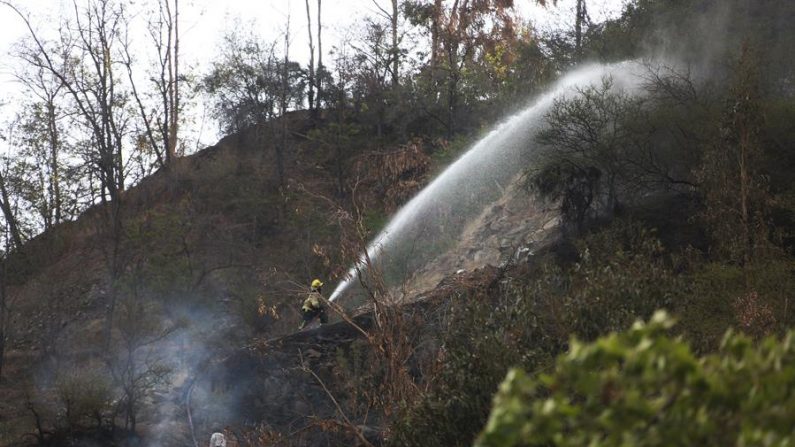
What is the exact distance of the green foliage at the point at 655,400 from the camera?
2857 mm

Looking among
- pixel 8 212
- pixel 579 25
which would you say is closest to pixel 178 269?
pixel 8 212

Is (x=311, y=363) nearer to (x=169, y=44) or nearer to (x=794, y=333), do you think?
(x=794, y=333)

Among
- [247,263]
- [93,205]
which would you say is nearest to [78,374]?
[247,263]

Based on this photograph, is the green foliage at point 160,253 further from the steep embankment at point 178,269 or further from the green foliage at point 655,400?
the green foliage at point 655,400

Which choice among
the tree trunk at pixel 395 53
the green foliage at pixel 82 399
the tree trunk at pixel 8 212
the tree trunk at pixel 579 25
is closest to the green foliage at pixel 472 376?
the green foliage at pixel 82 399

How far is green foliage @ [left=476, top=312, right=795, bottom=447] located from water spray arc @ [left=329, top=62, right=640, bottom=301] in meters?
19.7

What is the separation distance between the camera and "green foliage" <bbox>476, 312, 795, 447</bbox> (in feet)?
9.37

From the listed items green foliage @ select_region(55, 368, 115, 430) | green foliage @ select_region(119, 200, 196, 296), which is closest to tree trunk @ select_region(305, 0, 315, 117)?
green foliage @ select_region(119, 200, 196, 296)

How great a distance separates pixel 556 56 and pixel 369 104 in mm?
7776

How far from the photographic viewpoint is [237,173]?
3238cm

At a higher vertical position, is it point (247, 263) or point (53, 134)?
point (53, 134)

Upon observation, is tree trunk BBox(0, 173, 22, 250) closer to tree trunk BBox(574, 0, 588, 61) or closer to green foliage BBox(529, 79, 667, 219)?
green foliage BBox(529, 79, 667, 219)

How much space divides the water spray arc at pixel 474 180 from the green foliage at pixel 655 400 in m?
19.7

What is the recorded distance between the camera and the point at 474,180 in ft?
82.0
